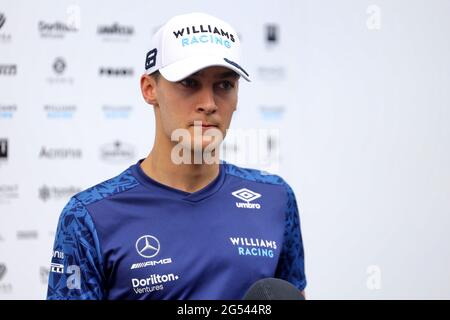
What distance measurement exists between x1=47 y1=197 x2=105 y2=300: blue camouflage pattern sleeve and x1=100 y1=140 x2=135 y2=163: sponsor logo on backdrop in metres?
1.33

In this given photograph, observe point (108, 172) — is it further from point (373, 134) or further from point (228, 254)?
point (228, 254)

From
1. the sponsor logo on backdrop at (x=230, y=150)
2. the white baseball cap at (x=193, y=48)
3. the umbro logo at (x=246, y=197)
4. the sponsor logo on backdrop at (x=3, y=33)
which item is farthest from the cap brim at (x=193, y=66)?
the sponsor logo on backdrop at (x=3, y=33)

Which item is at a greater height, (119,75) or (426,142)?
(119,75)

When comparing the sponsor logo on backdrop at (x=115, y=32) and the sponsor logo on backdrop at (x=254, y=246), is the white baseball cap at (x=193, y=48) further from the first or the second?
the sponsor logo on backdrop at (x=115, y=32)

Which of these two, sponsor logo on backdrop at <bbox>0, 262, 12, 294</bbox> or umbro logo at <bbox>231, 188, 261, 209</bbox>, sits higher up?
umbro logo at <bbox>231, 188, 261, 209</bbox>

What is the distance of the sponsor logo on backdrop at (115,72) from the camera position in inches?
90.7

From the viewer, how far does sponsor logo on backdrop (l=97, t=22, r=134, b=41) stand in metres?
2.31

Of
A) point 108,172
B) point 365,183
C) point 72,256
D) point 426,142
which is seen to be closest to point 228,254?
point 72,256

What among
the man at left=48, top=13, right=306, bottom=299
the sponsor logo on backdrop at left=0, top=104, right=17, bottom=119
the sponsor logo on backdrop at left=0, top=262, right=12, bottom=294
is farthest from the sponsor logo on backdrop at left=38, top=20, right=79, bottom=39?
the man at left=48, top=13, right=306, bottom=299

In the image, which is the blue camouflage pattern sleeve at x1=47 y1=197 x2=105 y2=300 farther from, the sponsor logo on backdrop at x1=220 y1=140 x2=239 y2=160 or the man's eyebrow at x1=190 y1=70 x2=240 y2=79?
the sponsor logo on backdrop at x1=220 y1=140 x2=239 y2=160

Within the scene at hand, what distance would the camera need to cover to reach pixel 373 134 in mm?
2441

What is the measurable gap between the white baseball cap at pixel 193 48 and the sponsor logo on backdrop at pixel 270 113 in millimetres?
1381

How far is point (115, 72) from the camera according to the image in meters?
2.31
